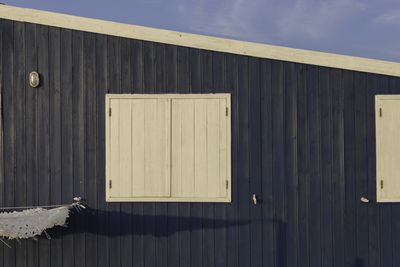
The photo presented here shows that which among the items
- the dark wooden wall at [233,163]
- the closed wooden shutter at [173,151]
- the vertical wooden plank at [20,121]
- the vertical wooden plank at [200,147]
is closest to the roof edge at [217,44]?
the dark wooden wall at [233,163]

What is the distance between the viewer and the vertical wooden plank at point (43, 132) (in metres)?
5.97

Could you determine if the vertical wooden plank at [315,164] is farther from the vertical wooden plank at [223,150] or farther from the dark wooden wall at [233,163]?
the vertical wooden plank at [223,150]

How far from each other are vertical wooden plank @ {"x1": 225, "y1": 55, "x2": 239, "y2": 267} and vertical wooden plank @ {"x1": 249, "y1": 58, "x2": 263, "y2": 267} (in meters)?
0.17

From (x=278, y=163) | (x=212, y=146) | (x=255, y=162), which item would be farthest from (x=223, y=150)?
(x=278, y=163)

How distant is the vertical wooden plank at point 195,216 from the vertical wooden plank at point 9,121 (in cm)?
223

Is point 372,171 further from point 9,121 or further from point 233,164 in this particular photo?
point 9,121

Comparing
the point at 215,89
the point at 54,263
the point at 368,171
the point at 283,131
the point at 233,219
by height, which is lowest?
the point at 54,263

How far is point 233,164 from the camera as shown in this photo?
5.89m

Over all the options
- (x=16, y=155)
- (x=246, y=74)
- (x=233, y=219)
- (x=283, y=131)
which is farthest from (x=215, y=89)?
(x=16, y=155)

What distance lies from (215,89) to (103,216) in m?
2.10

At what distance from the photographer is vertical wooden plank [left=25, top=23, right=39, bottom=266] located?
5.98 m

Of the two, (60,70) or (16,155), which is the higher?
(60,70)

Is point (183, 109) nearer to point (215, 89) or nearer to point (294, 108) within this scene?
point (215, 89)

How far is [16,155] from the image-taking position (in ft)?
19.7
